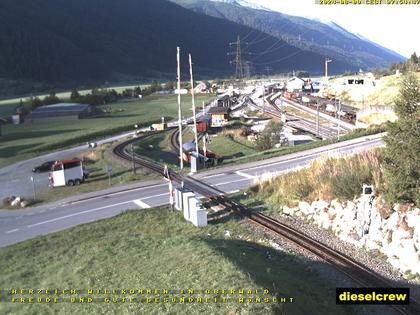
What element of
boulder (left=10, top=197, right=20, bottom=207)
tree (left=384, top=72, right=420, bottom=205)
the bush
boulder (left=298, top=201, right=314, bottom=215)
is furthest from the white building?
tree (left=384, top=72, right=420, bottom=205)

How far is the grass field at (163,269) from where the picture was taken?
41.4 feet

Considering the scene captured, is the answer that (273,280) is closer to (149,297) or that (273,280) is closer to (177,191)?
(149,297)

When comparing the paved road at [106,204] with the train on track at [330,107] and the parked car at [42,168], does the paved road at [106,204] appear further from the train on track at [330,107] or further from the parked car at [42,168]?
the train on track at [330,107]

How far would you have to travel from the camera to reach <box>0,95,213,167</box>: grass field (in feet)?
225

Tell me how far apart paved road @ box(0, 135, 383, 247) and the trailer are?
8.24m

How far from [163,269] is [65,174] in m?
28.8

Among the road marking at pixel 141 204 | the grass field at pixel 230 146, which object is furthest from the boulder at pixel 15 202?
the grass field at pixel 230 146

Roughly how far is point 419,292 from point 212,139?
5495cm

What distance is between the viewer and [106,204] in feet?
103

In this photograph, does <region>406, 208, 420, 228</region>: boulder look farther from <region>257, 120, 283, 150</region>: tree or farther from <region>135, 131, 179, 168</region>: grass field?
<region>257, 120, 283, 150</region>: tree

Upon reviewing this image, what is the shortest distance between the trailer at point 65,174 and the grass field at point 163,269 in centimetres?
1718

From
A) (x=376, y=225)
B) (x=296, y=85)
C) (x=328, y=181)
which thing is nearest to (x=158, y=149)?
(x=328, y=181)

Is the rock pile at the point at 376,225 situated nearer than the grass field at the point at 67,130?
Yes

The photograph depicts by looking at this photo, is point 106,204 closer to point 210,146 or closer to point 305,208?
point 305,208
